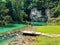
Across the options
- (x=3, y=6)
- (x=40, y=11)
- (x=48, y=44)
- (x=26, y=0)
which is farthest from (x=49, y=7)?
(x=48, y=44)

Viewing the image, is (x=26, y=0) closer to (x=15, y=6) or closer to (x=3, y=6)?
(x=15, y=6)

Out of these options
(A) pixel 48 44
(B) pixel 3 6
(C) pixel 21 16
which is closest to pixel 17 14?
(C) pixel 21 16

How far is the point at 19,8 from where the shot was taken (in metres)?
71.5

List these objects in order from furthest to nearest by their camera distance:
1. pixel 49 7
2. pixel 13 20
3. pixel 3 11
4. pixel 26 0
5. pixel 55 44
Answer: pixel 26 0, pixel 49 7, pixel 13 20, pixel 3 11, pixel 55 44

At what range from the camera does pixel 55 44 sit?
17.2m

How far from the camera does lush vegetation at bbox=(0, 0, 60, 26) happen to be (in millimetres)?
61678

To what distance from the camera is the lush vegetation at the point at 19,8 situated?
61.7 meters

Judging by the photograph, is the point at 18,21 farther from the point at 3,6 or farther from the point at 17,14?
the point at 3,6

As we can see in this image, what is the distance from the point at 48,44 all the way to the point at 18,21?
53324 mm

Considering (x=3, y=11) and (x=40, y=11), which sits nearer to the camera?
(x=3, y=11)

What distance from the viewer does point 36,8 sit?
260ft

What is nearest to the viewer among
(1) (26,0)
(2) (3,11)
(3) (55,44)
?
(3) (55,44)

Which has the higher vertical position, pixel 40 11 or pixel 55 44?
pixel 55 44

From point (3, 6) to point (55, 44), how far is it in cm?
4712
